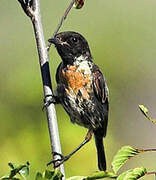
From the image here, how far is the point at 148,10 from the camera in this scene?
16.8m

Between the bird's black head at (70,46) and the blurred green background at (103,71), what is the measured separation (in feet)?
4.75

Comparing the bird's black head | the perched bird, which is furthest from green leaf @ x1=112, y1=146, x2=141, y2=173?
the perched bird

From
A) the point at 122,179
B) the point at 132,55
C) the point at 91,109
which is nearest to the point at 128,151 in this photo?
the point at 122,179

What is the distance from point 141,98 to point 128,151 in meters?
9.42

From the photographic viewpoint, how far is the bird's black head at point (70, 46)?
357 centimetres

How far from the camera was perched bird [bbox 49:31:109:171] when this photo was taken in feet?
12.4

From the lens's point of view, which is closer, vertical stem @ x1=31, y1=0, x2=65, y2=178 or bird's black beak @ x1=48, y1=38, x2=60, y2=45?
vertical stem @ x1=31, y1=0, x2=65, y2=178

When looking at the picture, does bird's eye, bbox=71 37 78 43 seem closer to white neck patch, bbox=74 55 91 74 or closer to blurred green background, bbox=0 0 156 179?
white neck patch, bbox=74 55 91 74

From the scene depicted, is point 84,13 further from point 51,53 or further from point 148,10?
point 51,53

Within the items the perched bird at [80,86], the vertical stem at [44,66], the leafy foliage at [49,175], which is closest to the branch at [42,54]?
the vertical stem at [44,66]

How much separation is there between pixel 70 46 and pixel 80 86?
354 millimetres

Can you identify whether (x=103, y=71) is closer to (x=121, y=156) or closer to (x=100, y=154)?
(x=100, y=154)

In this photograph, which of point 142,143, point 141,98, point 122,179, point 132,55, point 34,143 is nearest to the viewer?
point 122,179

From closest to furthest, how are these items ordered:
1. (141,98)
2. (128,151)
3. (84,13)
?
(128,151) < (141,98) < (84,13)
